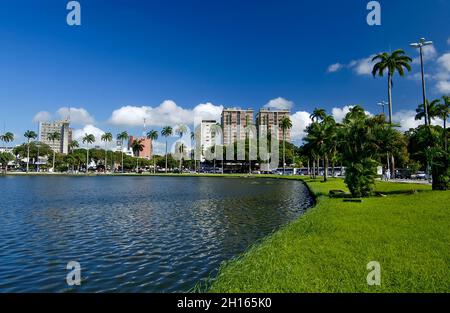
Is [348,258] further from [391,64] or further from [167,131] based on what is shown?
[167,131]

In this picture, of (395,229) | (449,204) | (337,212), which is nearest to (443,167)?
(449,204)

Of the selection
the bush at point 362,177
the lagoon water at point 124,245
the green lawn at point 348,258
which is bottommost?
the lagoon water at point 124,245

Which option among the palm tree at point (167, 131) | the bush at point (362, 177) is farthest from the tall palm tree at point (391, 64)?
the palm tree at point (167, 131)

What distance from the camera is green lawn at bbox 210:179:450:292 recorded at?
341 inches

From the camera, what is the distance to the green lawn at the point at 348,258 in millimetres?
8672

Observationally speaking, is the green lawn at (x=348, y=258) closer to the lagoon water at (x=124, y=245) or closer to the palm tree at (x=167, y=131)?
the lagoon water at (x=124, y=245)

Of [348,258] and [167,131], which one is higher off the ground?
[167,131]

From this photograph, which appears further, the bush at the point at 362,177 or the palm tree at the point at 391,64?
the palm tree at the point at 391,64

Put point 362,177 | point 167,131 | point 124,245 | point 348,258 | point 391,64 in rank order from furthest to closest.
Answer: point 167,131 → point 391,64 → point 362,177 → point 124,245 → point 348,258

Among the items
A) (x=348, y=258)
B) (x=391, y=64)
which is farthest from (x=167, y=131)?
(x=348, y=258)

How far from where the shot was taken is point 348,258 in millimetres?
10961

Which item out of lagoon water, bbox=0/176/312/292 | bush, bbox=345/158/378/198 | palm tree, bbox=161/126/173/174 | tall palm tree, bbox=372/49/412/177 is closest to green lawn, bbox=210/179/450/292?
lagoon water, bbox=0/176/312/292
